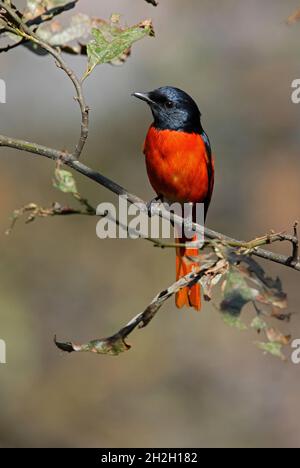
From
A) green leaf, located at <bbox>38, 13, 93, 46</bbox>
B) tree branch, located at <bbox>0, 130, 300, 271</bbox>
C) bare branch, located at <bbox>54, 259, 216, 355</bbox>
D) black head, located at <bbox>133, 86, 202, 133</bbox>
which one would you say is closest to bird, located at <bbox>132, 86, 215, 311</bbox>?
black head, located at <bbox>133, 86, 202, 133</bbox>

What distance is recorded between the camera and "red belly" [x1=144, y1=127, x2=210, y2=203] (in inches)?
169

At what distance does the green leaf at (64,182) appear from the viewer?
1915 mm

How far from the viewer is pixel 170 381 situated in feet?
21.6

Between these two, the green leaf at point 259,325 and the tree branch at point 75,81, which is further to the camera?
the tree branch at point 75,81

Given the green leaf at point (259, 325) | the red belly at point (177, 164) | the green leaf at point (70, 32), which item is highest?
the red belly at point (177, 164)

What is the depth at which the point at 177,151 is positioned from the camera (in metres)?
4.32

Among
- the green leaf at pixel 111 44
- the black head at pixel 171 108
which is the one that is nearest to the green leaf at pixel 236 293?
the green leaf at pixel 111 44

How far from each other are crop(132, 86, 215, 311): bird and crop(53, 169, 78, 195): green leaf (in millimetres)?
2351

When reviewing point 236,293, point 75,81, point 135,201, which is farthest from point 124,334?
point 75,81

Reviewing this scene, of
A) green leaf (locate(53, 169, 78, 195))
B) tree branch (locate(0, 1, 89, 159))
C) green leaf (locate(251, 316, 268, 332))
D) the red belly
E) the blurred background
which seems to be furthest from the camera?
the blurred background

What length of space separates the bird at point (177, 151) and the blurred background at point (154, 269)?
2.03 m

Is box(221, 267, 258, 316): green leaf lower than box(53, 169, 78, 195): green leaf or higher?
lower

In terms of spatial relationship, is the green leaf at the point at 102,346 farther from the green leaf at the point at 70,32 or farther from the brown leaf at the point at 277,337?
the green leaf at the point at 70,32

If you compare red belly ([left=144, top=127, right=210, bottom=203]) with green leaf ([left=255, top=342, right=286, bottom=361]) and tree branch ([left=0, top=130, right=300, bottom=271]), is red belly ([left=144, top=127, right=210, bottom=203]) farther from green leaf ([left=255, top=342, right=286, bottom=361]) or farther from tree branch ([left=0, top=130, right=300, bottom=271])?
green leaf ([left=255, top=342, right=286, bottom=361])
